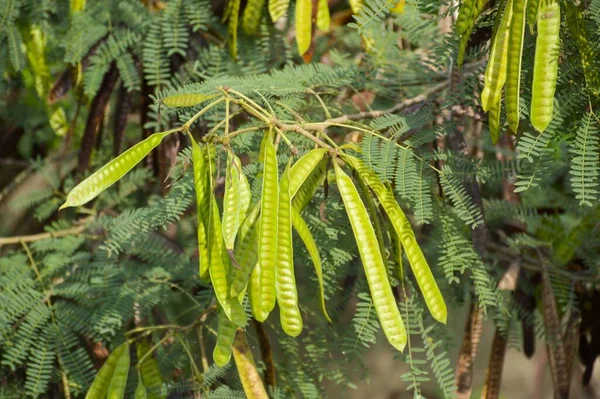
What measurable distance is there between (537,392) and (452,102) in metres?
2.45

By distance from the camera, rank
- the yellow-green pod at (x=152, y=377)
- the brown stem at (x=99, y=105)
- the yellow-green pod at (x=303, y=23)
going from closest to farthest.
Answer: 1. the yellow-green pod at (x=152, y=377)
2. the yellow-green pod at (x=303, y=23)
3. the brown stem at (x=99, y=105)

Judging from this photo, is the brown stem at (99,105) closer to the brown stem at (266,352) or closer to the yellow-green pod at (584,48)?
the brown stem at (266,352)

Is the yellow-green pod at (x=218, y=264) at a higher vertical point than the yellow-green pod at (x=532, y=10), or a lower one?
lower

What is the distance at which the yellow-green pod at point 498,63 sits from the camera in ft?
3.68

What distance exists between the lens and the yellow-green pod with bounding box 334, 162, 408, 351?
104 cm

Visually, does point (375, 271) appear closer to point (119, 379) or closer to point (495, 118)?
point (495, 118)

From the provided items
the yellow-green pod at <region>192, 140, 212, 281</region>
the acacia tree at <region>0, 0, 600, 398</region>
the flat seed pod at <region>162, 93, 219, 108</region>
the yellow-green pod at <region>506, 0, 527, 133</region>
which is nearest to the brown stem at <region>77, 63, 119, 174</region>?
the acacia tree at <region>0, 0, 600, 398</region>

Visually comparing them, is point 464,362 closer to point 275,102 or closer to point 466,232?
point 466,232

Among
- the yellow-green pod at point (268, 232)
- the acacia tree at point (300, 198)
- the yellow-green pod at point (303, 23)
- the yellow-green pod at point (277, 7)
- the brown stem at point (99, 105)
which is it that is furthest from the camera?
the brown stem at point (99, 105)

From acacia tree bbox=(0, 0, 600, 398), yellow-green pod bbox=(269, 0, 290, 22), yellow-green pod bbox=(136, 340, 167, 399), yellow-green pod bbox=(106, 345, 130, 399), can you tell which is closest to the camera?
acacia tree bbox=(0, 0, 600, 398)

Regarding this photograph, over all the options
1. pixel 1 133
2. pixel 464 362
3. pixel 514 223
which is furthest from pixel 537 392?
pixel 1 133

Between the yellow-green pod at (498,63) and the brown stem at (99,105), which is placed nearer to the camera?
the yellow-green pod at (498,63)

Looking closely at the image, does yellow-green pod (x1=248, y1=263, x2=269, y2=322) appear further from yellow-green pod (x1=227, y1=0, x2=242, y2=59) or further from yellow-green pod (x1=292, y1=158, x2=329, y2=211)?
yellow-green pod (x1=227, y1=0, x2=242, y2=59)

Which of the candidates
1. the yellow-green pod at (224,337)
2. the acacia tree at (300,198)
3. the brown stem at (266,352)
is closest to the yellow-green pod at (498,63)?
the acacia tree at (300,198)
